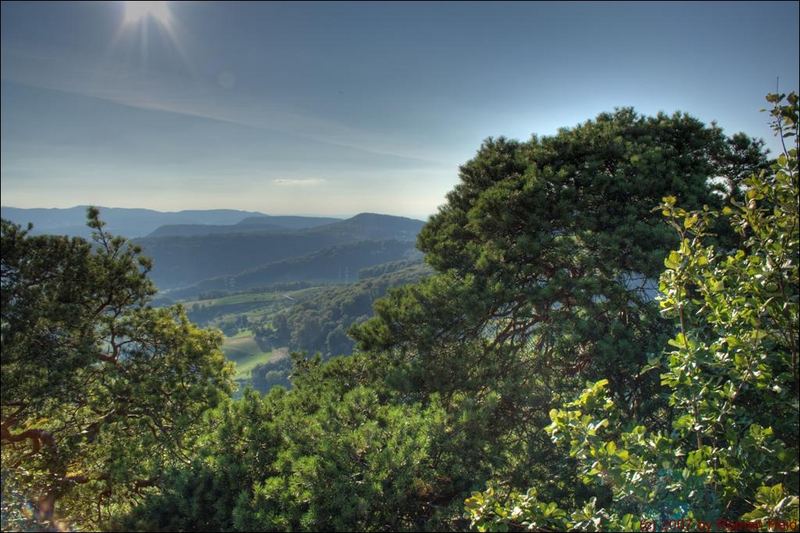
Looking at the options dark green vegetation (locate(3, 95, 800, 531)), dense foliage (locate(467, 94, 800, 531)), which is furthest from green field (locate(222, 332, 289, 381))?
dense foliage (locate(467, 94, 800, 531))

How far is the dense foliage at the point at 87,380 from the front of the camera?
6.48m

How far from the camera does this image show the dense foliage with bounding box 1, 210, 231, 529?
21.3 ft

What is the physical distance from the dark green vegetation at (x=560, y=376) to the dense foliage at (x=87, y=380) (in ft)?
1.35

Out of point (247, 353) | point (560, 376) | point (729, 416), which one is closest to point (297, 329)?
point (247, 353)

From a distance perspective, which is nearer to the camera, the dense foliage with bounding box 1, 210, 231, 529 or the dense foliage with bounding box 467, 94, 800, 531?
the dense foliage with bounding box 467, 94, 800, 531

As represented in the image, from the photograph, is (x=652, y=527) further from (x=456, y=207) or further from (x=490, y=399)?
(x=456, y=207)

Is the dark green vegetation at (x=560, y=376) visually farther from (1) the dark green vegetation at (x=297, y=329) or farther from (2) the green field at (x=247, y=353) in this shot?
(2) the green field at (x=247, y=353)

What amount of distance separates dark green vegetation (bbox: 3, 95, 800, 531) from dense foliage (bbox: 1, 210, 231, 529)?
41cm

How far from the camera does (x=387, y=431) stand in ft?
18.0

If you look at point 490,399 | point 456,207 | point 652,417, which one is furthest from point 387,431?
point 456,207

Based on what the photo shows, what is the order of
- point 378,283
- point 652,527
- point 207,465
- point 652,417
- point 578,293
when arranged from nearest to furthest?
1. point 652,527
2. point 207,465
3. point 652,417
4. point 578,293
5. point 378,283

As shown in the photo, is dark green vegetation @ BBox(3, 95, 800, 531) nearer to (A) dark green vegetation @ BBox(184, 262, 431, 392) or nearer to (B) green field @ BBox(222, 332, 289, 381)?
(A) dark green vegetation @ BBox(184, 262, 431, 392)

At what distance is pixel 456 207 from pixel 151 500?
879cm

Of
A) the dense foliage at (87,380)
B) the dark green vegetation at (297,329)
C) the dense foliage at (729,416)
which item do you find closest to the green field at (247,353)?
the dark green vegetation at (297,329)
